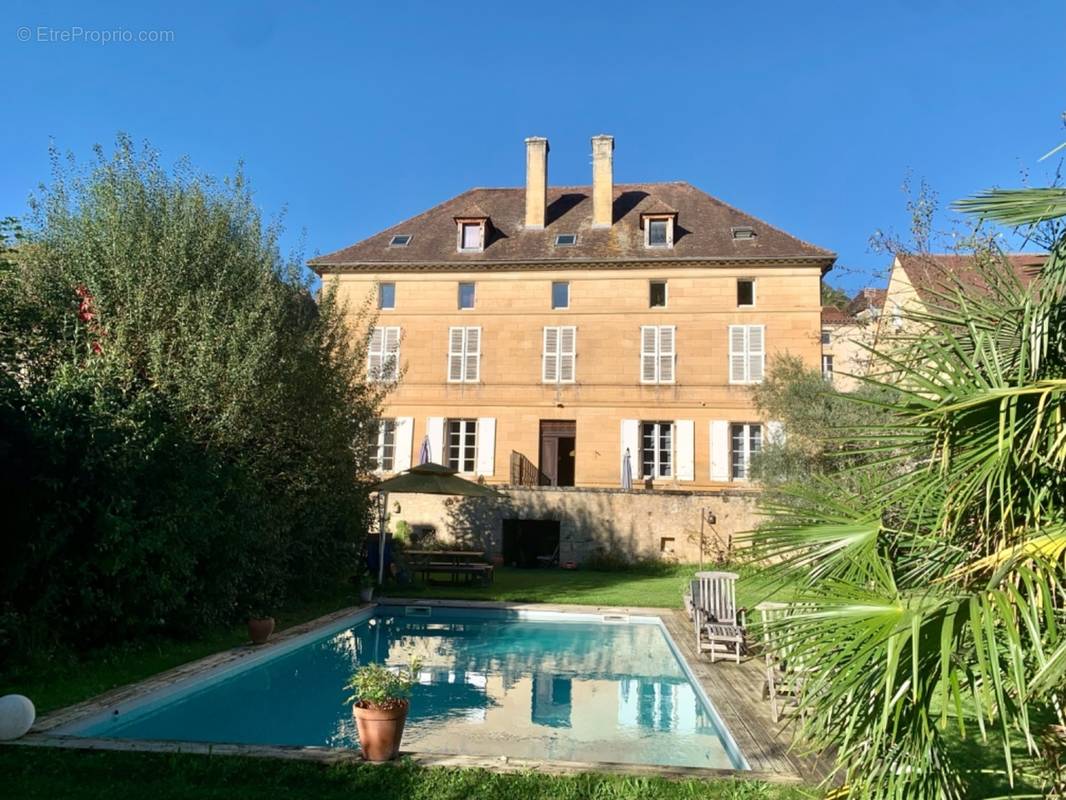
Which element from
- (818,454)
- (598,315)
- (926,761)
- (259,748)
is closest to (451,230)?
(598,315)

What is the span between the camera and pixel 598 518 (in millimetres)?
19422

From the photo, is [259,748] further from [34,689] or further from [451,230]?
[451,230]

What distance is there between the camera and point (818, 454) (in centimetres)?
1797

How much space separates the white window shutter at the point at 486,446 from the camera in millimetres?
22641

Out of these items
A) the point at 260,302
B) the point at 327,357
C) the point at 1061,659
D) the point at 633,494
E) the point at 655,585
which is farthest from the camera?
the point at 633,494

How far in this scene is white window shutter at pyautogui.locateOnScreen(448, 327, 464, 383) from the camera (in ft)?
76.5

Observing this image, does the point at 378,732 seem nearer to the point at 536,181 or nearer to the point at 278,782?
the point at 278,782

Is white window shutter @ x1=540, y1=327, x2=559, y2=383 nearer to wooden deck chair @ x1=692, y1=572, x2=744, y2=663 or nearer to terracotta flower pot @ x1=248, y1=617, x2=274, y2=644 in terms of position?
wooden deck chair @ x1=692, y1=572, x2=744, y2=663

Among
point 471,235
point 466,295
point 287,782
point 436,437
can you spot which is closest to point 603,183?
point 471,235

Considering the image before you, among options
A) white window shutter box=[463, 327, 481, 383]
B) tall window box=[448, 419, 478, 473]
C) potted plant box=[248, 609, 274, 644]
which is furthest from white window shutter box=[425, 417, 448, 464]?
potted plant box=[248, 609, 274, 644]

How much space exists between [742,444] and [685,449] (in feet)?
5.70

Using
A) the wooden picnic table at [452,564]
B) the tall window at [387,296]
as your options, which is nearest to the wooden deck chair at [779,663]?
the wooden picnic table at [452,564]

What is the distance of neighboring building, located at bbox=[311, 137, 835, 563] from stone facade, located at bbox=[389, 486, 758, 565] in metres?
2.58

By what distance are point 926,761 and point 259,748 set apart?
427 centimetres
